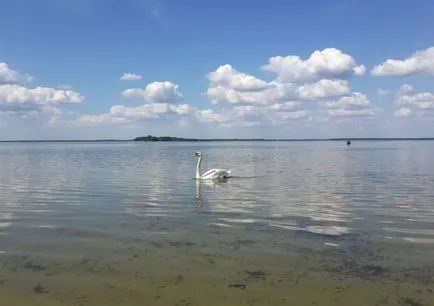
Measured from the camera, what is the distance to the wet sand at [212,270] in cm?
870

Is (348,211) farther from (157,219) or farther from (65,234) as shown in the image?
(65,234)

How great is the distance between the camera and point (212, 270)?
33.8 feet

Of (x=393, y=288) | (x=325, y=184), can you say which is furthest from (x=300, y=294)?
(x=325, y=184)

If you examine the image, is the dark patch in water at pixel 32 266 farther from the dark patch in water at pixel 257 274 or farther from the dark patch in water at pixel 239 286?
the dark patch in water at pixel 257 274

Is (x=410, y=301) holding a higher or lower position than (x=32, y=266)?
lower

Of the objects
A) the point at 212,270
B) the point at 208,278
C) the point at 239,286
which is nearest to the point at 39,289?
the point at 208,278

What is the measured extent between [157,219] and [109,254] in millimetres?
5040

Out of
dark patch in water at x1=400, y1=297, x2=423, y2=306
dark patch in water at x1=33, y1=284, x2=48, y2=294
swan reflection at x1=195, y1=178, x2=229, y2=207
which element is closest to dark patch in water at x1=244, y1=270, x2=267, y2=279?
dark patch in water at x1=400, y1=297, x2=423, y2=306

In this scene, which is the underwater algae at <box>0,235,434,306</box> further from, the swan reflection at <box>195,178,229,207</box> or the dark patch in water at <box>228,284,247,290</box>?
the swan reflection at <box>195,178,229,207</box>

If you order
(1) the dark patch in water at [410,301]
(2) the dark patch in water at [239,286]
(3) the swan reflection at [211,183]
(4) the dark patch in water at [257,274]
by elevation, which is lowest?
(1) the dark patch in water at [410,301]

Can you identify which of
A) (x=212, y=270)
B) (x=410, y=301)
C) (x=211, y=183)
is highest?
(x=211, y=183)

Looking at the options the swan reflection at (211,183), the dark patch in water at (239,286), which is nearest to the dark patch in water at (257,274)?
the dark patch in water at (239,286)

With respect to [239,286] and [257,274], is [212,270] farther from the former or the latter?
[239,286]

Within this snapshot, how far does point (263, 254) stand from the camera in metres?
11.6
